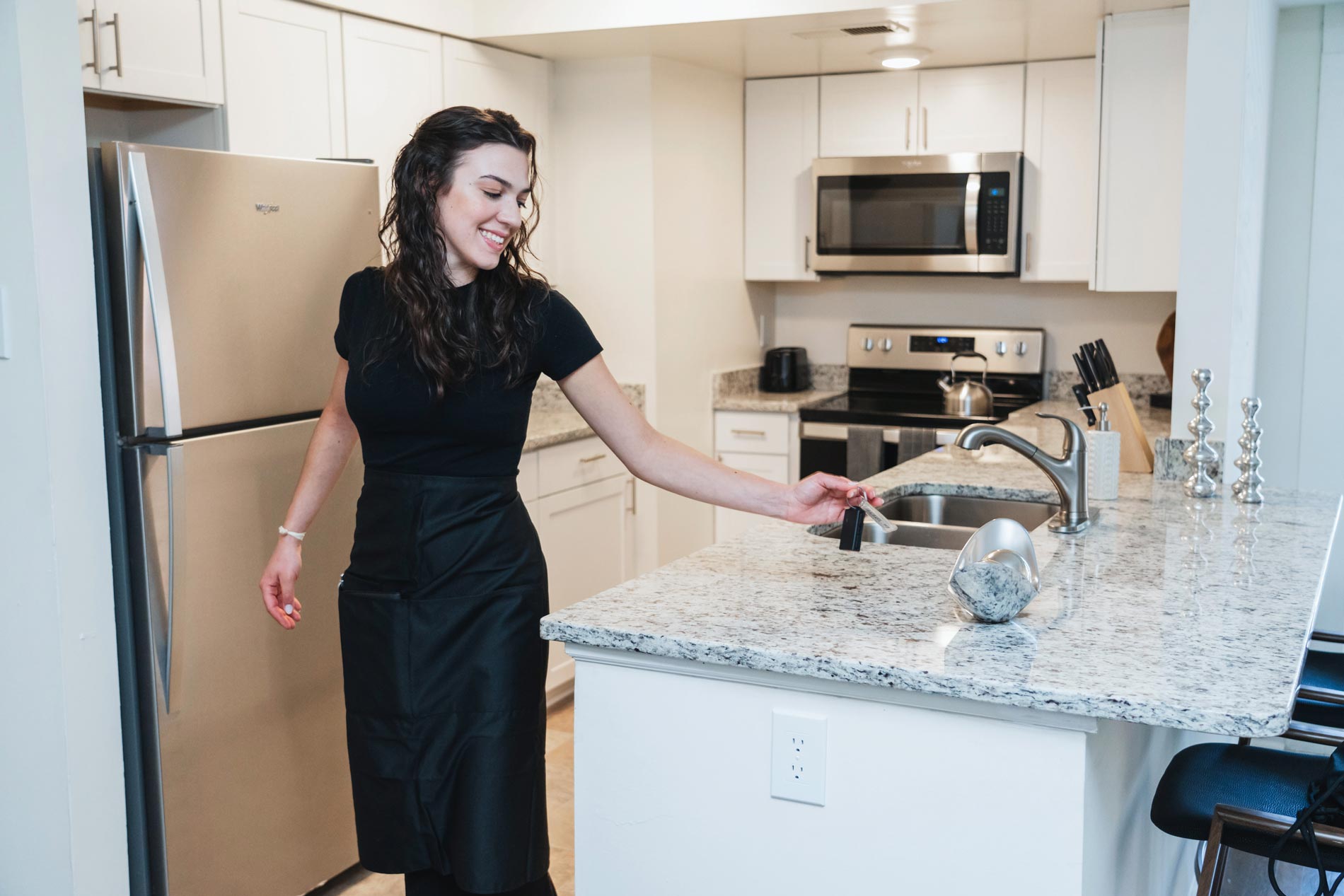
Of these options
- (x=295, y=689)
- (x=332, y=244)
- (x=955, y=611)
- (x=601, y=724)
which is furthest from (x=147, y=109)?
(x=955, y=611)

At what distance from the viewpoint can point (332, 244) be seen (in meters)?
2.46

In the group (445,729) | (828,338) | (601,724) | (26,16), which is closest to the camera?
(601,724)

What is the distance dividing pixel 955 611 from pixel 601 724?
0.51 metres

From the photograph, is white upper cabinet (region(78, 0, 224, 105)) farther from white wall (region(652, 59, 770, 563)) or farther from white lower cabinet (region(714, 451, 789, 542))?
white lower cabinet (region(714, 451, 789, 542))

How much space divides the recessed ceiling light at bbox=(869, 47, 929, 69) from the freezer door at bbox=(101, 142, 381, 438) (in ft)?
6.33

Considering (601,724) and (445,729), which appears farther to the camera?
(445,729)

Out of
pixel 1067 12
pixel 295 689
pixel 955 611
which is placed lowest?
pixel 295 689

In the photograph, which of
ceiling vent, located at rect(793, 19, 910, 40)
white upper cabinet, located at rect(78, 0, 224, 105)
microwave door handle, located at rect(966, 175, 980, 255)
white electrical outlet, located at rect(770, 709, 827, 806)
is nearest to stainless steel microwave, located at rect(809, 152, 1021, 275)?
microwave door handle, located at rect(966, 175, 980, 255)

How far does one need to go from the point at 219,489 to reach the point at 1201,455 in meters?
2.00

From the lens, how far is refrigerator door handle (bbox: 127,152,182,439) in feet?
6.82

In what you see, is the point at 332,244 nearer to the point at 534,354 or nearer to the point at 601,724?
the point at 534,354

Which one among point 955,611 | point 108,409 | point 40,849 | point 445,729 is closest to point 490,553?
point 445,729

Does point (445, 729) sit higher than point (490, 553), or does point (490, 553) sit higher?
point (490, 553)

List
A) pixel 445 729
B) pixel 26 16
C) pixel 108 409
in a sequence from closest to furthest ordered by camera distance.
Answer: pixel 445 729 → pixel 26 16 → pixel 108 409
